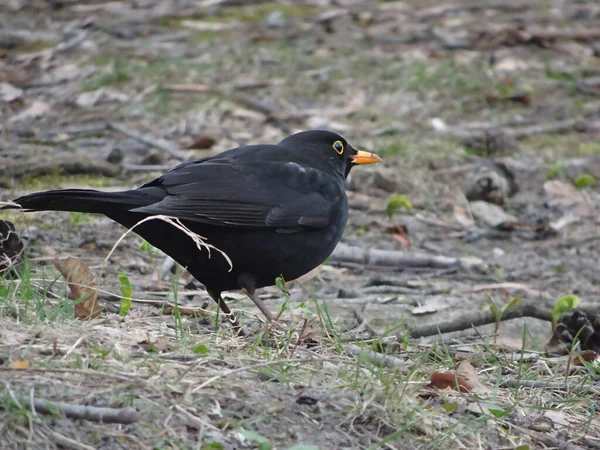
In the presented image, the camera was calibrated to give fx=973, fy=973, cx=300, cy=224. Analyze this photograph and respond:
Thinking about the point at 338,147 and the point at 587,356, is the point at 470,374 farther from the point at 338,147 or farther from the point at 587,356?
the point at 338,147

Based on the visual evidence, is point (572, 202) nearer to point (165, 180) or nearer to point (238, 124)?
point (238, 124)

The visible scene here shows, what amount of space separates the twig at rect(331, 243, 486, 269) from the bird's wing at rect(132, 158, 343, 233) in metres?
1.21

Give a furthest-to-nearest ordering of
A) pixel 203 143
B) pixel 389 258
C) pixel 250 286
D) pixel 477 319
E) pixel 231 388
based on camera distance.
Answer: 1. pixel 203 143
2. pixel 389 258
3. pixel 477 319
4. pixel 250 286
5. pixel 231 388

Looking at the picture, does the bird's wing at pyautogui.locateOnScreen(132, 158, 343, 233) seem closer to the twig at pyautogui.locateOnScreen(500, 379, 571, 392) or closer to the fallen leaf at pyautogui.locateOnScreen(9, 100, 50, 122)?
the twig at pyautogui.locateOnScreen(500, 379, 571, 392)

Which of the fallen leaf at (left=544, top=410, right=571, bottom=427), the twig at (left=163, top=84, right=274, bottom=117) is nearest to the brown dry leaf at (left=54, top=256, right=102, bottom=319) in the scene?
the fallen leaf at (left=544, top=410, right=571, bottom=427)

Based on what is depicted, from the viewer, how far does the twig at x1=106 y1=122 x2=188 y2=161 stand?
7.61 metres

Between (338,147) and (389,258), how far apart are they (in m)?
1.00

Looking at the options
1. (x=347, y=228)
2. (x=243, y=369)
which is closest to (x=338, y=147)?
(x=347, y=228)

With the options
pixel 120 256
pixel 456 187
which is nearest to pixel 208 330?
pixel 120 256

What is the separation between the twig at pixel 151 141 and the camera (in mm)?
7609

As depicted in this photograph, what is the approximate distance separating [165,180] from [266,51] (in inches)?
242

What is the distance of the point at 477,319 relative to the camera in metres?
5.16

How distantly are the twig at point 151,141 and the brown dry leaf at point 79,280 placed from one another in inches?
134

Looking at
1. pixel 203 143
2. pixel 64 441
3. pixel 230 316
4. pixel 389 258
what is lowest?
pixel 389 258
